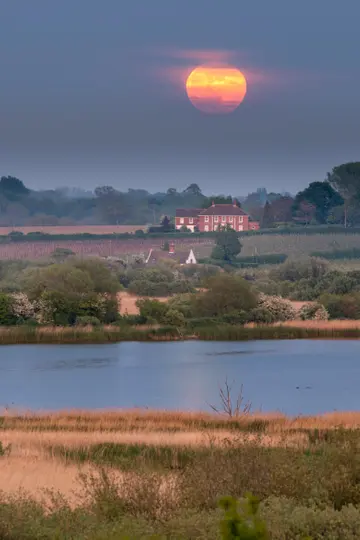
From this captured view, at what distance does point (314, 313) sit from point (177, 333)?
745 centimetres

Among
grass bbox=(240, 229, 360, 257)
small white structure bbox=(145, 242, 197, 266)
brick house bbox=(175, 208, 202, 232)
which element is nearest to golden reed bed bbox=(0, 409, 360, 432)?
small white structure bbox=(145, 242, 197, 266)

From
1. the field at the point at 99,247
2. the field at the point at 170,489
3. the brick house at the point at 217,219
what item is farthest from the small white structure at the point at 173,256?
the field at the point at 170,489

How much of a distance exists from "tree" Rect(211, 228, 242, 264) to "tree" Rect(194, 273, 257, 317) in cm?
4654

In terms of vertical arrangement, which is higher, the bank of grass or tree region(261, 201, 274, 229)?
tree region(261, 201, 274, 229)

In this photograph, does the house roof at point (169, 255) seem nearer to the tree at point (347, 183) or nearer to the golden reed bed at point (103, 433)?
the tree at point (347, 183)

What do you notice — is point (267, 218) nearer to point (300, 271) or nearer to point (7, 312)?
point (300, 271)

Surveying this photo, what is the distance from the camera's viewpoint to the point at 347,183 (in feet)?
425

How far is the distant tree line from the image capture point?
129000mm

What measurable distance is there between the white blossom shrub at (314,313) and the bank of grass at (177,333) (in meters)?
0.98

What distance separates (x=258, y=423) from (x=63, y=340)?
27585 mm

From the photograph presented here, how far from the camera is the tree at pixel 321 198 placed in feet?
425

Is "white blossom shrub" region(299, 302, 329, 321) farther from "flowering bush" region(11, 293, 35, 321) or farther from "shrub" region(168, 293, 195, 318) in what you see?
"flowering bush" region(11, 293, 35, 321)

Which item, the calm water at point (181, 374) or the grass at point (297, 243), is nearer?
the calm water at point (181, 374)

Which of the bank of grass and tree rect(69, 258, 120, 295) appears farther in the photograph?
tree rect(69, 258, 120, 295)
